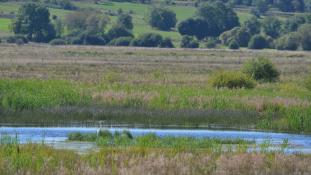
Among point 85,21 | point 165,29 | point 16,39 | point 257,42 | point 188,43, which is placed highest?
point 16,39

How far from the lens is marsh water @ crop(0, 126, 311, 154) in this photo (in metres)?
36.9

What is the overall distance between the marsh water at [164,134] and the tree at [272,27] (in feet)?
454

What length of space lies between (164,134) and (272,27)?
147540mm

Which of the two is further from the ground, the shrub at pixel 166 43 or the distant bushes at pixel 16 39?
the distant bushes at pixel 16 39

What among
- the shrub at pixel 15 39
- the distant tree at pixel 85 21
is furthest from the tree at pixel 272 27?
the shrub at pixel 15 39

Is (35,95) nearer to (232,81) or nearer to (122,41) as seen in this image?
(232,81)

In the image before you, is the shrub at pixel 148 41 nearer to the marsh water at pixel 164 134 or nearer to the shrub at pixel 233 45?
the shrub at pixel 233 45

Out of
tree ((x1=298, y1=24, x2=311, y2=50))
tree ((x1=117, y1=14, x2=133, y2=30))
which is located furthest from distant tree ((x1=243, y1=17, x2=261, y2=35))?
tree ((x1=117, y1=14, x2=133, y2=30))

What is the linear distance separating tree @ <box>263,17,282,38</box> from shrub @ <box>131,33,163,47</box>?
1287 inches

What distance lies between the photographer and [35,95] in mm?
49219

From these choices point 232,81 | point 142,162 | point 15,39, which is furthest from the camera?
point 15,39

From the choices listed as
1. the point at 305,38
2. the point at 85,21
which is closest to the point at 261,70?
the point at 305,38

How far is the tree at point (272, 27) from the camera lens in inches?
7136

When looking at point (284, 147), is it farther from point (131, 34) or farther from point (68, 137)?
point (131, 34)
